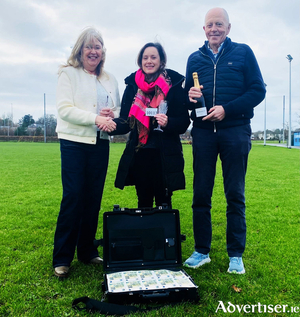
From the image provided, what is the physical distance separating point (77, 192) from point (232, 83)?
190 centimetres

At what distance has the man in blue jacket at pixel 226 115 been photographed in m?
3.30

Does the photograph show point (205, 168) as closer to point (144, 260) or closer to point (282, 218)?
point (144, 260)

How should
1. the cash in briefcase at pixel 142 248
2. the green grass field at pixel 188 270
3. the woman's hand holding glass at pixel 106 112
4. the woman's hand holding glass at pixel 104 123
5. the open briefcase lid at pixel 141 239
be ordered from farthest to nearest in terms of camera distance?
1. the woman's hand holding glass at pixel 106 112
2. the woman's hand holding glass at pixel 104 123
3. the open briefcase lid at pixel 141 239
4. the cash in briefcase at pixel 142 248
5. the green grass field at pixel 188 270

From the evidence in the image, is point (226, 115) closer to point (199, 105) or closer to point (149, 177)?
point (199, 105)

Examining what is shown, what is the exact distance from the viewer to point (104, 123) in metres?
3.21

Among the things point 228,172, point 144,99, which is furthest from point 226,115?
point 144,99

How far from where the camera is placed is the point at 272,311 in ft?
8.68

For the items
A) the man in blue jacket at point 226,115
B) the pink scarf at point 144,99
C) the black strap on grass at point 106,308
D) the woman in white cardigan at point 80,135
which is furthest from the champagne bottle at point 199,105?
the black strap on grass at point 106,308

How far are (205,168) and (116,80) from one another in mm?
1391

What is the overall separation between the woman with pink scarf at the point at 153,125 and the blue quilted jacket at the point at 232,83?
0.26 m

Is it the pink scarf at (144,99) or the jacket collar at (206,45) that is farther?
the jacket collar at (206,45)

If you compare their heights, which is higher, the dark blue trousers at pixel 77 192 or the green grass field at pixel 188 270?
the dark blue trousers at pixel 77 192

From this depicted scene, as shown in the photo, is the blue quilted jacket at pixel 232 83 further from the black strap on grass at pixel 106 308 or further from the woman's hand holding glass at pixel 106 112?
the black strap on grass at pixel 106 308

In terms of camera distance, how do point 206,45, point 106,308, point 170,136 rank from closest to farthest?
point 106,308
point 170,136
point 206,45
